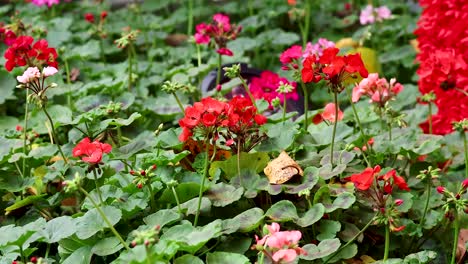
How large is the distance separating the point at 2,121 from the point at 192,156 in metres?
0.84

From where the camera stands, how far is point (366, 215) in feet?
6.11

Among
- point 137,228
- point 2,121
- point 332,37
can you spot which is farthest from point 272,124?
point 332,37

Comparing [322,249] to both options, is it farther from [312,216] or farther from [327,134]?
[327,134]

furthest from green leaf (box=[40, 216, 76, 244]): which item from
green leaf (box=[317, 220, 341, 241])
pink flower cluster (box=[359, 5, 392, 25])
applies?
pink flower cluster (box=[359, 5, 392, 25])

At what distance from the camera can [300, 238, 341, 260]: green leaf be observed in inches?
63.6

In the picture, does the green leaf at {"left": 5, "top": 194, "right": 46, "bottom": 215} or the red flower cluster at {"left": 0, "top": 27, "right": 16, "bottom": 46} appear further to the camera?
the red flower cluster at {"left": 0, "top": 27, "right": 16, "bottom": 46}

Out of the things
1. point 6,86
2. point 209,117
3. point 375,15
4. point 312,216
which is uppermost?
point 209,117

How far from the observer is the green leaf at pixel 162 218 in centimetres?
167

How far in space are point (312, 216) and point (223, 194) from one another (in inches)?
7.9

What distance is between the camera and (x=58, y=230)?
167 centimetres

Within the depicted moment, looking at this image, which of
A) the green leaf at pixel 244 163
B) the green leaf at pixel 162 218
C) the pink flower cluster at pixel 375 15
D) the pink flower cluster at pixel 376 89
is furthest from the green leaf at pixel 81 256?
the pink flower cluster at pixel 375 15

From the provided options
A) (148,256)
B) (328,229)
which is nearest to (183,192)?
(328,229)

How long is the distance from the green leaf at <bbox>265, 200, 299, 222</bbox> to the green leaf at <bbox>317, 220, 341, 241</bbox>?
0.24 feet

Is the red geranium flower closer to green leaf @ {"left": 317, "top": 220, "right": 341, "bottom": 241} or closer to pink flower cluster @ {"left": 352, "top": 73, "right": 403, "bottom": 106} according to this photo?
green leaf @ {"left": 317, "top": 220, "right": 341, "bottom": 241}
